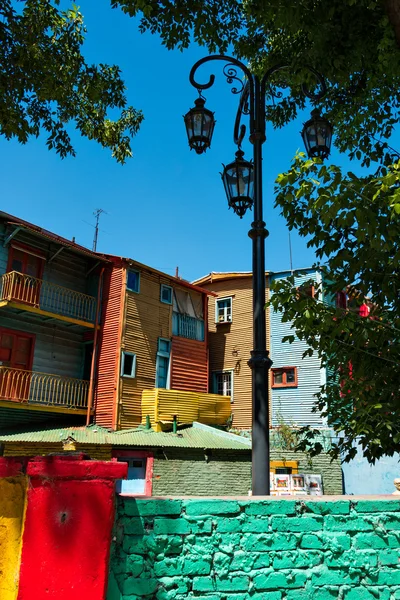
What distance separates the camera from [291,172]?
17.5 feet

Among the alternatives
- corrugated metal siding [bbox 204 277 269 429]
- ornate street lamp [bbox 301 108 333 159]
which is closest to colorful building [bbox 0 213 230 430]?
corrugated metal siding [bbox 204 277 269 429]

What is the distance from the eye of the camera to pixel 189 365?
86.5ft

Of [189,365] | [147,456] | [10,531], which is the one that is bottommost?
[10,531]

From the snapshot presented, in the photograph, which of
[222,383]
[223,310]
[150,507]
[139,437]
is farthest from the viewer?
[223,310]

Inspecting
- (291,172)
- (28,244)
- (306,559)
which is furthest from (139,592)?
(28,244)

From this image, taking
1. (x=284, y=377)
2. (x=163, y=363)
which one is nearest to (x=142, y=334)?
(x=163, y=363)

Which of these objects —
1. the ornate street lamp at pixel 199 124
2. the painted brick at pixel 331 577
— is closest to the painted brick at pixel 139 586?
the painted brick at pixel 331 577

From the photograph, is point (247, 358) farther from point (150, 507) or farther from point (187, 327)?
point (150, 507)

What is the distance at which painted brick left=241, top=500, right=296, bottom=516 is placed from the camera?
3891 millimetres

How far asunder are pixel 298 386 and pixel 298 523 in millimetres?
23188

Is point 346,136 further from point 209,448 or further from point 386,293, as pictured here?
point 209,448

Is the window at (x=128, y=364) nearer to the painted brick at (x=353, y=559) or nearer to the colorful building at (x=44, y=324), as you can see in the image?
the colorful building at (x=44, y=324)

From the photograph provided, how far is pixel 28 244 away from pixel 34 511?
1993 cm

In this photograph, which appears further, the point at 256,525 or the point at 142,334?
the point at 142,334
